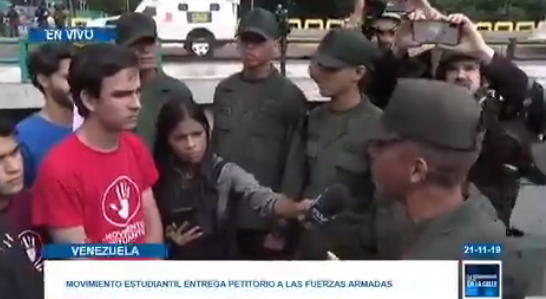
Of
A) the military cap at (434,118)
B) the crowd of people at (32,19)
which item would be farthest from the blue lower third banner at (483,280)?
the crowd of people at (32,19)

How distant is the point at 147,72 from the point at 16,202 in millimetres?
389

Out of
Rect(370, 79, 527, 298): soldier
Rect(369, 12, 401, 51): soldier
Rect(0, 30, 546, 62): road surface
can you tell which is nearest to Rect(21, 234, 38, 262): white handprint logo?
Rect(0, 30, 546, 62): road surface

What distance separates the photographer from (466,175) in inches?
64.9

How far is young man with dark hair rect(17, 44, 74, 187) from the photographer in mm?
1833

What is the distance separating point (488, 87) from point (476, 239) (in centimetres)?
44

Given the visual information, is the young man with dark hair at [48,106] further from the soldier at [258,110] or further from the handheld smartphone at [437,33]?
the handheld smartphone at [437,33]

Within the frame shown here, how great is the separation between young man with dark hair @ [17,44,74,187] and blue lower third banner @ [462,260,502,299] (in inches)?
33.4

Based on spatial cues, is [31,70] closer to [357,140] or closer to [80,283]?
Answer: [80,283]

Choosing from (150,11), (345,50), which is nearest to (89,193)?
(150,11)

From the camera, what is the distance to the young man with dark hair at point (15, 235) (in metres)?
1.77

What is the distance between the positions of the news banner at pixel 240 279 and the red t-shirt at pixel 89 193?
5 centimetres

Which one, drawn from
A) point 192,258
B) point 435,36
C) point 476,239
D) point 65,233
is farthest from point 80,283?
point 435,36

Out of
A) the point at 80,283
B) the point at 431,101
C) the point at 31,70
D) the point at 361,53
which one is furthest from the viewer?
the point at 361,53

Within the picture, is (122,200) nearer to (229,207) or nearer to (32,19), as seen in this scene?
(229,207)
